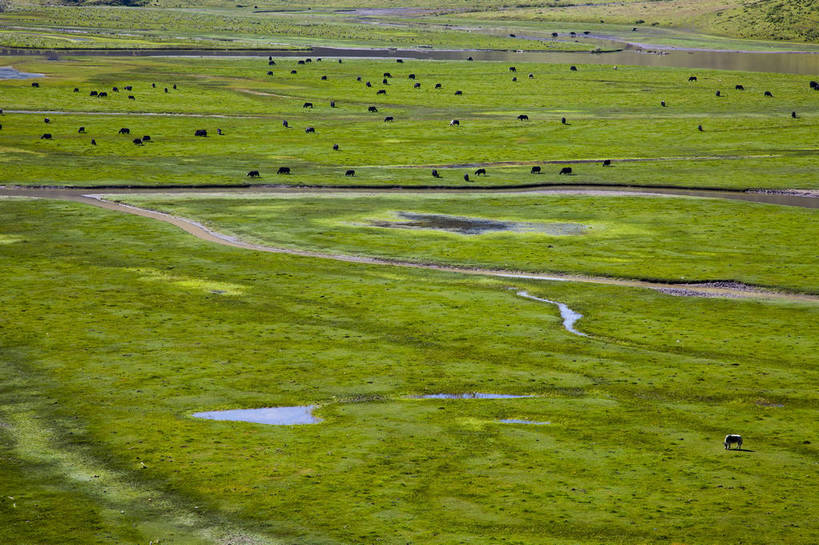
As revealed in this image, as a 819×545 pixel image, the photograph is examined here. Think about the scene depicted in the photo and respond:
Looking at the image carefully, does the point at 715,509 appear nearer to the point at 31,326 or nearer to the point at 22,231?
the point at 31,326

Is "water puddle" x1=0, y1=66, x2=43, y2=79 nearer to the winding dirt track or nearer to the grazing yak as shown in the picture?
the winding dirt track

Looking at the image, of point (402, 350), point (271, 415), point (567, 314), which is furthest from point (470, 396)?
point (567, 314)

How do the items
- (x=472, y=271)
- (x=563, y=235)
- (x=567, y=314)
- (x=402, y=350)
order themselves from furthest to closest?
1. (x=563, y=235)
2. (x=472, y=271)
3. (x=567, y=314)
4. (x=402, y=350)

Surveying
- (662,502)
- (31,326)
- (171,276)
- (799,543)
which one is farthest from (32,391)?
(799,543)

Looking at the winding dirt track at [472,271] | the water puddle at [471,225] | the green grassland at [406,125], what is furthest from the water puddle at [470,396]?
the green grassland at [406,125]

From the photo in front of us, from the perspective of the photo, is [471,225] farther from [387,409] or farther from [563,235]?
[387,409]

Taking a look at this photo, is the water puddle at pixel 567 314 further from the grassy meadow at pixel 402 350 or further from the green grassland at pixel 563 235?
the green grassland at pixel 563 235
